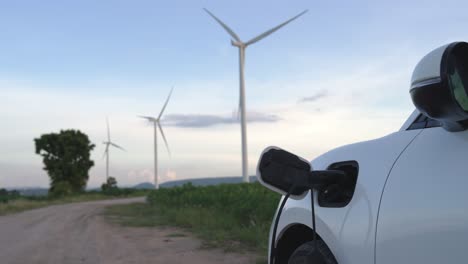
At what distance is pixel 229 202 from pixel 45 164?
53.1m

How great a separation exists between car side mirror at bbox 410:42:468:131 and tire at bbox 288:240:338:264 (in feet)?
2.74

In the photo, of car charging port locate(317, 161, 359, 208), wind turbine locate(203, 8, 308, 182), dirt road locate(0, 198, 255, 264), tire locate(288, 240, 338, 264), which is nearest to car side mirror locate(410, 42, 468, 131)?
car charging port locate(317, 161, 359, 208)

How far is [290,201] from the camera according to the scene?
9.17ft

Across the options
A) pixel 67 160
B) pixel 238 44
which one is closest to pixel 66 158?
pixel 67 160

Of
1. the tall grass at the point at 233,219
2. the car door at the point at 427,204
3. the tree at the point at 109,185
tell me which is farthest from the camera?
the tree at the point at 109,185

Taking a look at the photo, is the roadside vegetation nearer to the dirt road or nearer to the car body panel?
the dirt road

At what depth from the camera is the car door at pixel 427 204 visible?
164 centimetres

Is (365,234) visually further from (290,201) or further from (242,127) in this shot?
(242,127)

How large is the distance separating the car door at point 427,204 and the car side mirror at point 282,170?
0.40m

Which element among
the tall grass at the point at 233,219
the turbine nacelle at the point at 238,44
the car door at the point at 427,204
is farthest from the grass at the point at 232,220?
the turbine nacelle at the point at 238,44

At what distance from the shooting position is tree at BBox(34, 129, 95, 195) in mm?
61594

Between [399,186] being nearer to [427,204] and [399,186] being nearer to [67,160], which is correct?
[427,204]

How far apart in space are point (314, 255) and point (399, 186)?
1.86 ft

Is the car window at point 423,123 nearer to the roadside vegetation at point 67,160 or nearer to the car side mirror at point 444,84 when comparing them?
the car side mirror at point 444,84
